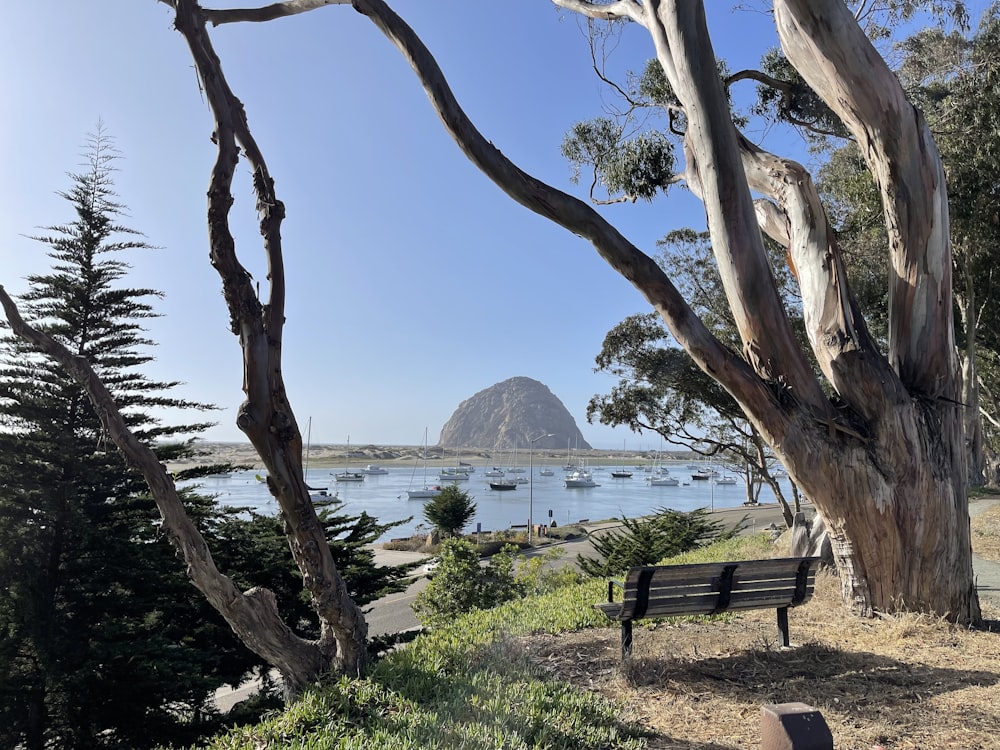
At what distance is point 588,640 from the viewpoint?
468cm

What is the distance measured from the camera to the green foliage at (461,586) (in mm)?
9234

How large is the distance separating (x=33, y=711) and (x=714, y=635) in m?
8.22

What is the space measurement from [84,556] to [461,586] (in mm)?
5363

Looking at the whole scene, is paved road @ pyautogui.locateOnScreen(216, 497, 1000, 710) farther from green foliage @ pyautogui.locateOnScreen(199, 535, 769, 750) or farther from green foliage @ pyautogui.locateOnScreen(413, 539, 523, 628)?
green foliage @ pyautogui.locateOnScreen(199, 535, 769, 750)

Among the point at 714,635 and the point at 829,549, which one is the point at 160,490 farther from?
the point at 829,549

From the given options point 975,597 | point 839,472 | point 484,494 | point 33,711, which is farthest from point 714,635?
point 484,494

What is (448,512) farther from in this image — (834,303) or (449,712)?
(449,712)

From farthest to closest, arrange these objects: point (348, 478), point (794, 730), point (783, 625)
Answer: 1. point (348, 478)
2. point (783, 625)
3. point (794, 730)

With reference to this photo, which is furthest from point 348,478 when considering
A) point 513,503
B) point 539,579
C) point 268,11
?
point 268,11

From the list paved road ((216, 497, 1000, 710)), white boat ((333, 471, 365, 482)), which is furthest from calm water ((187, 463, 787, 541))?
paved road ((216, 497, 1000, 710))

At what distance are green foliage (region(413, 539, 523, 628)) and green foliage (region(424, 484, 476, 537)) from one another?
60.3ft

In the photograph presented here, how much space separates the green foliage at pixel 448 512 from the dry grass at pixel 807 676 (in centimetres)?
2350

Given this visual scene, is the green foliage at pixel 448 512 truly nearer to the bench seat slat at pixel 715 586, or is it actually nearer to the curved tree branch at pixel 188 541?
the bench seat slat at pixel 715 586

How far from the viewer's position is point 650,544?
12.0 meters
